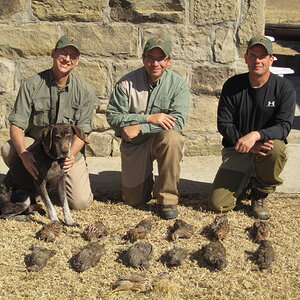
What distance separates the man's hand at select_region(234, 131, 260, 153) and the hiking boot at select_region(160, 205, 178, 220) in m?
0.82

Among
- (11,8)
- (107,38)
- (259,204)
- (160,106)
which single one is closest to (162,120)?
(160,106)

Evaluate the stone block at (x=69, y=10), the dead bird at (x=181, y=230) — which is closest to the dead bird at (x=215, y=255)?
the dead bird at (x=181, y=230)

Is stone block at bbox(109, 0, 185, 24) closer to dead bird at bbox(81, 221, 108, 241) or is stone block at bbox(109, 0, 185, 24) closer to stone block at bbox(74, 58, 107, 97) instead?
stone block at bbox(74, 58, 107, 97)

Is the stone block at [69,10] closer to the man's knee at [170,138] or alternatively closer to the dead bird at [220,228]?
the man's knee at [170,138]

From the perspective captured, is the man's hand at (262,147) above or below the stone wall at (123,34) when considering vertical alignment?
below

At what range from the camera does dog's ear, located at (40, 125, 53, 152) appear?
14.4ft

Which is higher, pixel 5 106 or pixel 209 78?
pixel 209 78

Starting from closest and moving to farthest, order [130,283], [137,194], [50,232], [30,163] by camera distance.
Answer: [130,283] → [50,232] → [30,163] → [137,194]

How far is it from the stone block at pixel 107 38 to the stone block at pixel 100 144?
972mm

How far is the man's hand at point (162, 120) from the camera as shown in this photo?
485 cm

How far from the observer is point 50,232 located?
436 centimetres

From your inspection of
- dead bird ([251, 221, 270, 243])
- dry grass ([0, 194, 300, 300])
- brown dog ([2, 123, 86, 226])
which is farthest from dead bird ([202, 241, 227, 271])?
brown dog ([2, 123, 86, 226])

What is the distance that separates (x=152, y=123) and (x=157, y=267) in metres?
1.47

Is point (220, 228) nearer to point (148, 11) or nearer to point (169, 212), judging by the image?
point (169, 212)
